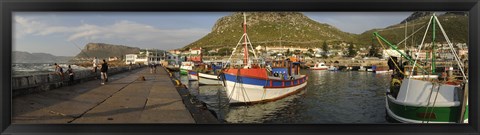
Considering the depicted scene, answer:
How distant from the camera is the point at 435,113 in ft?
28.9

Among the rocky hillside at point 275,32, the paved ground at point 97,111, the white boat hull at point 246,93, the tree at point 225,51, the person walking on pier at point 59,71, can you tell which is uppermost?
the rocky hillside at point 275,32

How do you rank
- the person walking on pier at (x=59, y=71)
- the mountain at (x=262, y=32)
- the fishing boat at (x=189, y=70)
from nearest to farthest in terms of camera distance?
1. the person walking on pier at (x=59, y=71)
2. the mountain at (x=262, y=32)
3. the fishing boat at (x=189, y=70)

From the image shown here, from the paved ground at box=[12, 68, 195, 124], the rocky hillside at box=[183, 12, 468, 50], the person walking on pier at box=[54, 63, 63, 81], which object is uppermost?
the rocky hillside at box=[183, 12, 468, 50]

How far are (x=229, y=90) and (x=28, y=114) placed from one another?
421 inches

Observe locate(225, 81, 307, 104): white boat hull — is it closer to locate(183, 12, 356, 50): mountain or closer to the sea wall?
locate(183, 12, 356, 50): mountain

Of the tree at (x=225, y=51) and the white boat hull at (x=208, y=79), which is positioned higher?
Answer: the tree at (x=225, y=51)

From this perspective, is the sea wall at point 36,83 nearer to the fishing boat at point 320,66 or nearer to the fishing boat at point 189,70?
the fishing boat at point 189,70

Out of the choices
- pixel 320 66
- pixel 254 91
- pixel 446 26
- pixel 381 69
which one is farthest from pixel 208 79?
pixel 320 66

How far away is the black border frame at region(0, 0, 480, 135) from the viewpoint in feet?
16.6

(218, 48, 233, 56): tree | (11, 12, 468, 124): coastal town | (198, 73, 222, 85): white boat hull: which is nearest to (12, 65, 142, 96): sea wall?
(11, 12, 468, 124): coastal town

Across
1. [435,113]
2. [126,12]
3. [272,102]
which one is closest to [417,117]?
[435,113]
